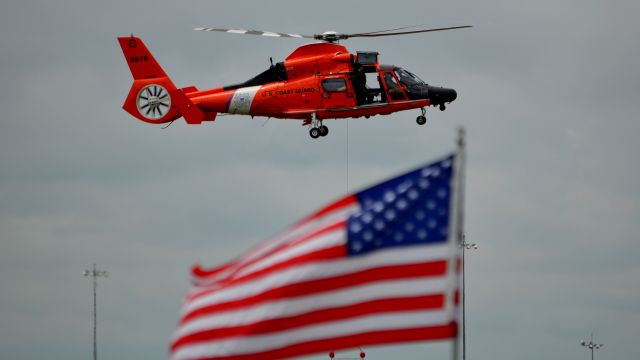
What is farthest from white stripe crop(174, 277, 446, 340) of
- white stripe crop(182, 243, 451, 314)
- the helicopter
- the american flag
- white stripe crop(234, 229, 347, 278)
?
A: the helicopter

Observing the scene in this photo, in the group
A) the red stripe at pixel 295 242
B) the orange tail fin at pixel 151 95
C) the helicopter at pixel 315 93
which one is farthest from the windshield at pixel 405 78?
the red stripe at pixel 295 242

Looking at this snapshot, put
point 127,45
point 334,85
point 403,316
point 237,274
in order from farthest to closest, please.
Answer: point 127,45 → point 334,85 → point 237,274 → point 403,316

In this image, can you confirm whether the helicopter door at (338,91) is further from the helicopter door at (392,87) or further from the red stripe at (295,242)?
the red stripe at (295,242)

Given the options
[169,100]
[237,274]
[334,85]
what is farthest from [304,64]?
[237,274]

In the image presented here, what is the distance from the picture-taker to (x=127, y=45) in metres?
79.6

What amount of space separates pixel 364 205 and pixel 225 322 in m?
2.91

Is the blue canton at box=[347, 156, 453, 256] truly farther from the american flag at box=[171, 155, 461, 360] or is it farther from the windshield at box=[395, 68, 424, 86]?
the windshield at box=[395, 68, 424, 86]

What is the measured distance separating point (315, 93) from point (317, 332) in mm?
51322

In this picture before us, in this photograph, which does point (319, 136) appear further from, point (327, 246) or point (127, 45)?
point (327, 246)

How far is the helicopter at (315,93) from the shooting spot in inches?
2913

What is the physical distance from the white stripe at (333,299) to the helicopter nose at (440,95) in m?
51.7

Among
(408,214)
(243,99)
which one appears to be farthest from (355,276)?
(243,99)

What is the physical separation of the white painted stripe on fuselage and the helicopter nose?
27.9 feet

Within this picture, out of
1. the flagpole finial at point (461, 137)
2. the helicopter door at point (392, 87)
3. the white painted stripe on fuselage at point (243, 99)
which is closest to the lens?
the flagpole finial at point (461, 137)
